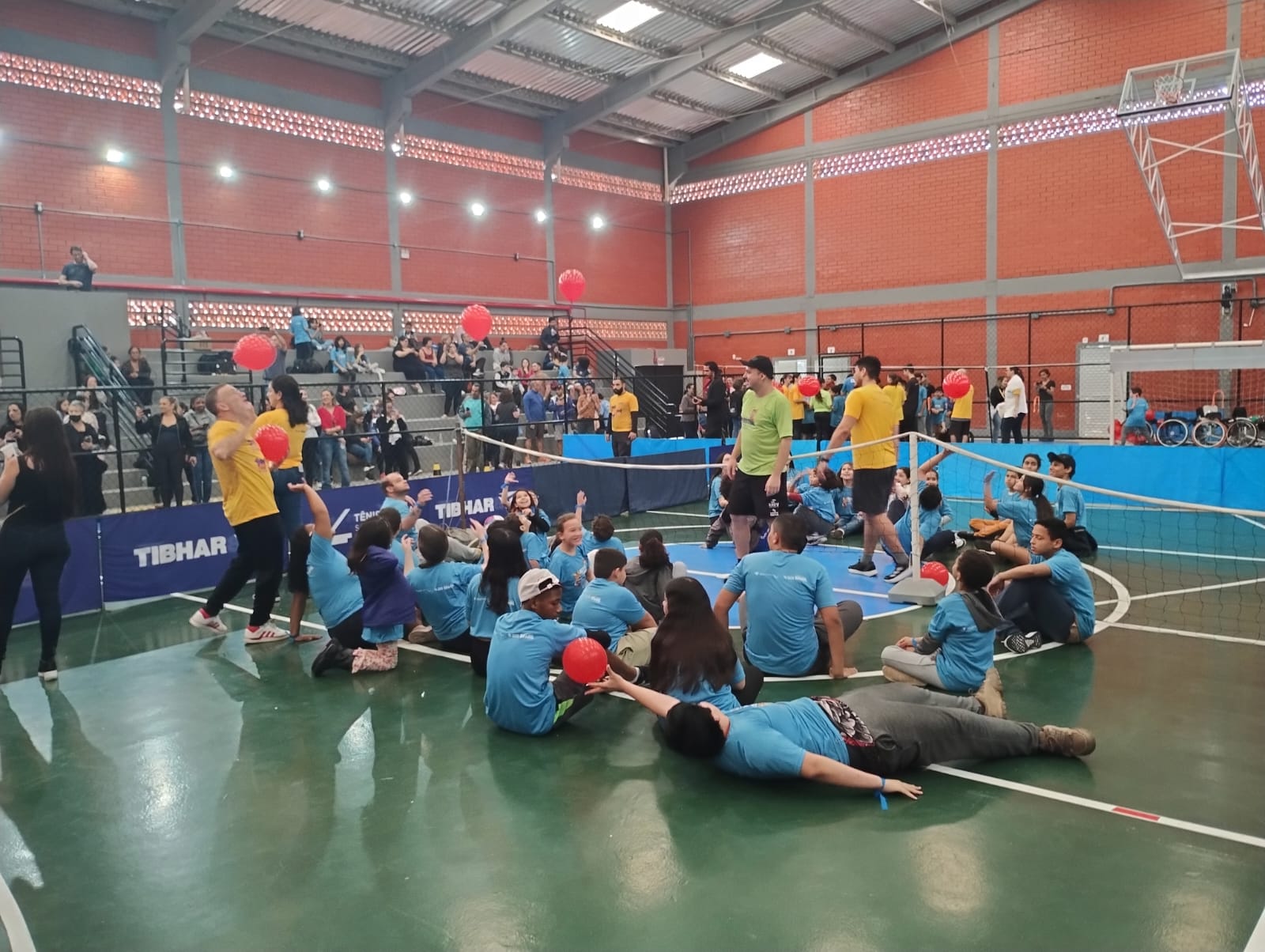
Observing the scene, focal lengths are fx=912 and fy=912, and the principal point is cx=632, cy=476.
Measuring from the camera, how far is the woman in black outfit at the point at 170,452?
12.0 metres

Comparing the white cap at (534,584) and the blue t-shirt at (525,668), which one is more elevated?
the white cap at (534,584)

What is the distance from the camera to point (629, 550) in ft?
37.4

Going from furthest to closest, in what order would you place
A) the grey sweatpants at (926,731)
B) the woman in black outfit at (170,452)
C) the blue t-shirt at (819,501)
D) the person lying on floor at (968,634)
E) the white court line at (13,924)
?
the blue t-shirt at (819,501) < the woman in black outfit at (170,452) < the person lying on floor at (968,634) < the grey sweatpants at (926,731) < the white court line at (13,924)

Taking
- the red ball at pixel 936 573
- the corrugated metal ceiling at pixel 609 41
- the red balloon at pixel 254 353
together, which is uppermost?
the corrugated metal ceiling at pixel 609 41

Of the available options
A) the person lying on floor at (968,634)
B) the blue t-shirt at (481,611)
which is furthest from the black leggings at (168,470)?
the person lying on floor at (968,634)

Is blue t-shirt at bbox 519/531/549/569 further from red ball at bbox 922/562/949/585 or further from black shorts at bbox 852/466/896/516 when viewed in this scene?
red ball at bbox 922/562/949/585

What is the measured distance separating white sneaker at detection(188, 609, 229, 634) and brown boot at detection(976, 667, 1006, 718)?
639cm

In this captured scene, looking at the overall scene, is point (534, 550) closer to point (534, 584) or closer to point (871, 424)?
point (534, 584)

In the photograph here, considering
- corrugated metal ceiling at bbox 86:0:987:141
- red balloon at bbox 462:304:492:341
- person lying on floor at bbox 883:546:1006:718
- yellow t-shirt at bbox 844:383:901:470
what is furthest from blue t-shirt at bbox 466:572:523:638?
corrugated metal ceiling at bbox 86:0:987:141

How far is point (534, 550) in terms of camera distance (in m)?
8.03

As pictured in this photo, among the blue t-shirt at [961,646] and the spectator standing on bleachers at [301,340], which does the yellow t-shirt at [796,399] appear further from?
the blue t-shirt at [961,646]

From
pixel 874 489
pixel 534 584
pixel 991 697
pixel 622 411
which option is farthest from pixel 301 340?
pixel 991 697

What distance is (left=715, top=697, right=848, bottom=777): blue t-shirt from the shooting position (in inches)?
172

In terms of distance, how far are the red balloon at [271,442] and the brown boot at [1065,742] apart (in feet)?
19.2
